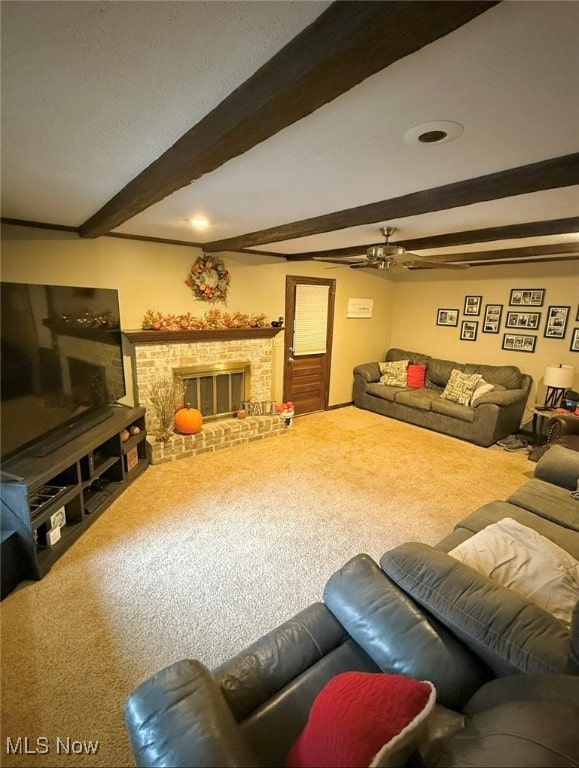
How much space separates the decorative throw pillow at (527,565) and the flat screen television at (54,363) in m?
2.58

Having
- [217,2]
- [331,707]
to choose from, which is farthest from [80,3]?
[331,707]

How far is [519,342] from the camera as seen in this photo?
5.10 meters

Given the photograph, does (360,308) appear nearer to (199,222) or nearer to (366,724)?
(199,222)

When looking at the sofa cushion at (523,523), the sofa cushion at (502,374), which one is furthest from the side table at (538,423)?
the sofa cushion at (523,523)

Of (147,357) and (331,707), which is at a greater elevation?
(147,357)

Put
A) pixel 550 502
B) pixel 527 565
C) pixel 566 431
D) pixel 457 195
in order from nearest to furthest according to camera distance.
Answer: pixel 527 565 < pixel 457 195 < pixel 550 502 < pixel 566 431

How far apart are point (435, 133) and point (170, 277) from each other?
10.7 ft

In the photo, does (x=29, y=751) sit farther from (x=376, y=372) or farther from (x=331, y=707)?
(x=376, y=372)

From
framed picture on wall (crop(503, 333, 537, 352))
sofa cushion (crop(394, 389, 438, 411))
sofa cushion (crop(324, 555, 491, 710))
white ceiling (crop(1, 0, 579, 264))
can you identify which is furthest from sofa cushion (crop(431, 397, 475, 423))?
sofa cushion (crop(324, 555, 491, 710))

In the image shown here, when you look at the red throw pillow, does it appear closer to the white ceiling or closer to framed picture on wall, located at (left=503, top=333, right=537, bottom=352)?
framed picture on wall, located at (left=503, top=333, right=537, bottom=352)

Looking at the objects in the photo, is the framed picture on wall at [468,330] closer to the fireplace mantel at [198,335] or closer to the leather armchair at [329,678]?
the fireplace mantel at [198,335]

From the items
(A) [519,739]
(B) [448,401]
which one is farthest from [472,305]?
(A) [519,739]

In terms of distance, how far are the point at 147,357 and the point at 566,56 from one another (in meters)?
3.73

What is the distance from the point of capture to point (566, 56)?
939 millimetres
